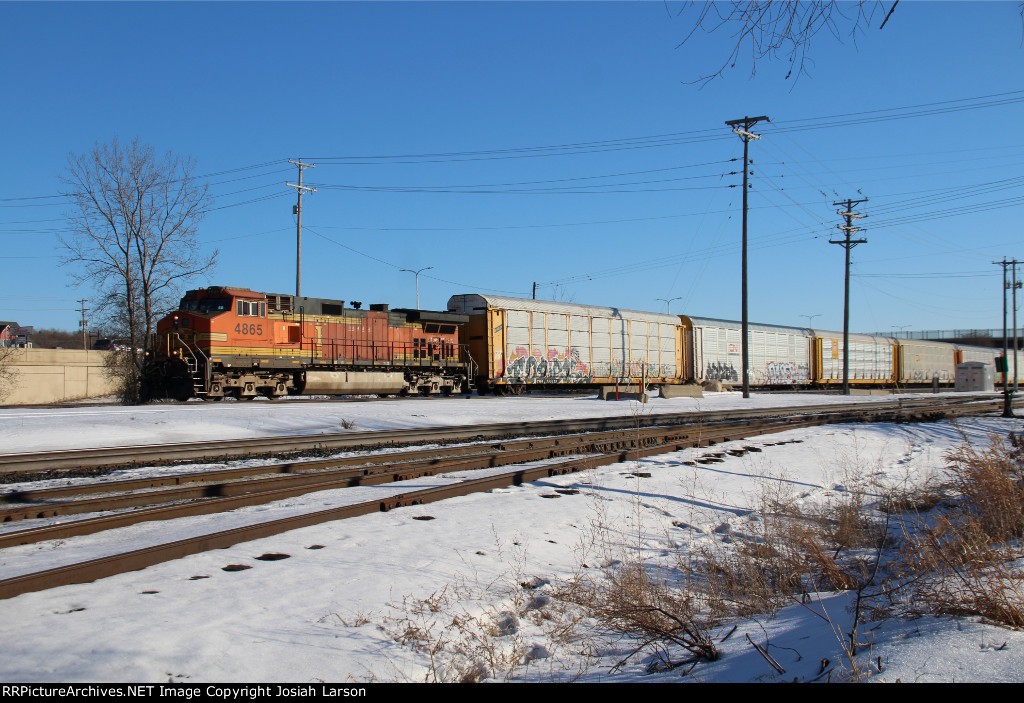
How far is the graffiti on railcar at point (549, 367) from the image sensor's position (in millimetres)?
28812

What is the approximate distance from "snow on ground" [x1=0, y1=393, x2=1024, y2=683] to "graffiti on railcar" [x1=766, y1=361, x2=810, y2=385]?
108 ft

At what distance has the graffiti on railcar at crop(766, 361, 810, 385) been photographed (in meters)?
39.6

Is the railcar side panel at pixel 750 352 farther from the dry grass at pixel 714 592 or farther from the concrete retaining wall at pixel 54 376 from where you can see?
the concrete retaining wall at pixel 54 376

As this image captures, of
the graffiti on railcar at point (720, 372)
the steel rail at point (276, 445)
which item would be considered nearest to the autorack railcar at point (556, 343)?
the graffiti on railcar at point (720, 372)

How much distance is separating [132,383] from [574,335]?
66.2 ft

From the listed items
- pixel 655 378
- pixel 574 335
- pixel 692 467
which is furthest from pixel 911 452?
pixel 655 378

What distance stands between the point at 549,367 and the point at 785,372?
18430 millimetres

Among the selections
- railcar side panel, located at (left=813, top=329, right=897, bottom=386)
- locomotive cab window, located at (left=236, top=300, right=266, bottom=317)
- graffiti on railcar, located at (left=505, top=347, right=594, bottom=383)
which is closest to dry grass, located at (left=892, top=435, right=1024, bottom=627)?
locomotive cab window, located at (left=236, top=300, right=266, bottom=317)

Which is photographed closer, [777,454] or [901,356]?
[777,454]

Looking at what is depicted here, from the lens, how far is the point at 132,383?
3136 centimetres

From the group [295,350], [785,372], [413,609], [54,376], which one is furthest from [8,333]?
[413,609]

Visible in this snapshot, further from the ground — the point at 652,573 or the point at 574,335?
the point at 574,335

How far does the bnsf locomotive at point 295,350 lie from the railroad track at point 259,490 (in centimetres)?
1222
